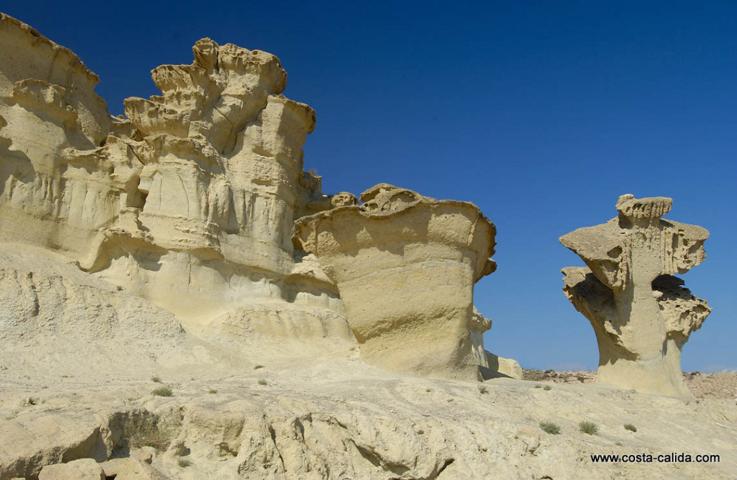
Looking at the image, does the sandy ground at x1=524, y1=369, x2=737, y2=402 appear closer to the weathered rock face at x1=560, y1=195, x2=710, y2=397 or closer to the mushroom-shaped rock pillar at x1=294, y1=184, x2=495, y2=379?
the weathered rock face at x1=560, y1=195, x2=710, y2=397

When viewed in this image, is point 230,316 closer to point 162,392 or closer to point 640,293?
point 162,392

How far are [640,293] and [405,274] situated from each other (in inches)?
259

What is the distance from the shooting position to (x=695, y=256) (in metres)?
16.1

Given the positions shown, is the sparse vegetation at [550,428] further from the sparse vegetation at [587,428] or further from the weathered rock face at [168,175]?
the weathered rock face at [168,175]

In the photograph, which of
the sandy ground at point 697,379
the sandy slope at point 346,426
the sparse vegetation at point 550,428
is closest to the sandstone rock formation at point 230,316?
the sandy slope at point 346,426

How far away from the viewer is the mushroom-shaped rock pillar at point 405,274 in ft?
40.2

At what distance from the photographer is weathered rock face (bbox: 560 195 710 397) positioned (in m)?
15.1

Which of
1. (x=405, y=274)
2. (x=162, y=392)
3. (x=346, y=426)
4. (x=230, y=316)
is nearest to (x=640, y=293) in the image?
(x=405, y=274)

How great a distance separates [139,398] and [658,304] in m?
12.5

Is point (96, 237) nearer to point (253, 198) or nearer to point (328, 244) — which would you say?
point (253, 198)

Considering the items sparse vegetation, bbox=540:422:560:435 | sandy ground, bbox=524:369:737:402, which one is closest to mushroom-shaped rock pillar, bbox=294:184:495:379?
sparse vegetation, bbox=540:422:560:435

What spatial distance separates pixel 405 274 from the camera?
1241 cm

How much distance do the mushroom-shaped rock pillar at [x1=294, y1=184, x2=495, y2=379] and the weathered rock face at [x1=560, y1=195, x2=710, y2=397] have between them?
→ 426 centimetres

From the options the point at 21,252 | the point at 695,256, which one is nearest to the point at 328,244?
the point at 695,256
